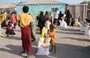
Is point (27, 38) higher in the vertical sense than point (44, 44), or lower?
higher

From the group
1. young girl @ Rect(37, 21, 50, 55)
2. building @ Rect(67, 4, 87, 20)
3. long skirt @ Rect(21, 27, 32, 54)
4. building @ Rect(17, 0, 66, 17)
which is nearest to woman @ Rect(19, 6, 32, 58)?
long skirt @ Rect(21, 27, 32, 54)

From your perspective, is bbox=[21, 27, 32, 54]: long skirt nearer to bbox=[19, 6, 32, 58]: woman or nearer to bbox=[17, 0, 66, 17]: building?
bbox=[19, 6, 32, 58]: woman

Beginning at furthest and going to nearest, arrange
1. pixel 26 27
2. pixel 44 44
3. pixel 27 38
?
pixel 44 44 < pixel 27 38 < pixel 26 27

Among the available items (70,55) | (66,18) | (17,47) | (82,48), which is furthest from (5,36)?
(66,18)

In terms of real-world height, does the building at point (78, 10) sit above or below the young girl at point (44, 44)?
above

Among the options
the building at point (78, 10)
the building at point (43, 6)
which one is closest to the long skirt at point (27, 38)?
the building at point (78, 10)

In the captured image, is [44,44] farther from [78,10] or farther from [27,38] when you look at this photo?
[78,10]

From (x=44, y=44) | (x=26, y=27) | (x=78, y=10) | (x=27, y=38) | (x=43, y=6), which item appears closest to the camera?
(x=26, y=27)

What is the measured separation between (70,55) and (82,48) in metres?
2.38

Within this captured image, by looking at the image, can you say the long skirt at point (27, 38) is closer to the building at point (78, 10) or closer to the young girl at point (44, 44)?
the young girl at point (44, 44)

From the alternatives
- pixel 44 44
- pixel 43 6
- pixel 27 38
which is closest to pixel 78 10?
pixel 43 6

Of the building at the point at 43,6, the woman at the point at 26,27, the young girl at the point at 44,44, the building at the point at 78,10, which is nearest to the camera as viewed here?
the woman at the point at 26,27

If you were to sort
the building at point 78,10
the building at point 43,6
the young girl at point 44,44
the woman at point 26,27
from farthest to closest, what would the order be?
1. the building at point 43,6
2. the building at point 78,10
3. the young girl at point 44,44
4. the woman at point 26,27

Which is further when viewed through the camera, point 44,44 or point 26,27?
point 44,44
